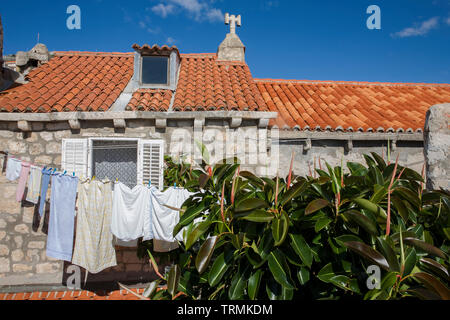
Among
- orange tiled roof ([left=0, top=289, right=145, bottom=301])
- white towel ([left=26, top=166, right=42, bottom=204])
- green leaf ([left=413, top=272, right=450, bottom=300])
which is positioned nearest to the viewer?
green leaf ([left=413, top=272, right=450, bottom=300])

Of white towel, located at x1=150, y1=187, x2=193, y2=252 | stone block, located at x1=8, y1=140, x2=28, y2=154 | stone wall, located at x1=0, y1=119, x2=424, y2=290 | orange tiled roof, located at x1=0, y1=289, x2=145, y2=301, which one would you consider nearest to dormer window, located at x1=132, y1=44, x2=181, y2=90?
stone wall, located at x1=0, y1=119, x2=424, y2=290

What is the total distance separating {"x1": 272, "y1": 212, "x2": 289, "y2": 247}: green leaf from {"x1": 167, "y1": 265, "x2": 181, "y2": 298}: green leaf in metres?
0.54

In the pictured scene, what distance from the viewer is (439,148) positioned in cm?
221

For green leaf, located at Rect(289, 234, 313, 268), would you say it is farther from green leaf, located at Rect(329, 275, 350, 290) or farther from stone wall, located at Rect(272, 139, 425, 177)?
stone wall, located at Rect(272, 139, 425, 177)

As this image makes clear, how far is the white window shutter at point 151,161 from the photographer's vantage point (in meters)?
5.06

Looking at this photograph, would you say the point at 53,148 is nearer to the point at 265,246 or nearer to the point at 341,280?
the point at 265,246

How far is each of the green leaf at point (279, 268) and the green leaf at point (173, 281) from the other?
478mm

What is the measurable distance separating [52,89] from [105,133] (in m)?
1.79

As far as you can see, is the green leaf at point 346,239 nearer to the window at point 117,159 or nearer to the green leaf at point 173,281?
the green leaf at point 173,281

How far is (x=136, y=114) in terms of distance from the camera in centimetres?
499

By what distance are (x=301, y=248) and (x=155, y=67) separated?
599 centimetres

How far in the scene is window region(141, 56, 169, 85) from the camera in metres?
6.18

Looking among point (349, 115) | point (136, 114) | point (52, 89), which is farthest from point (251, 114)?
point (52, 89)
